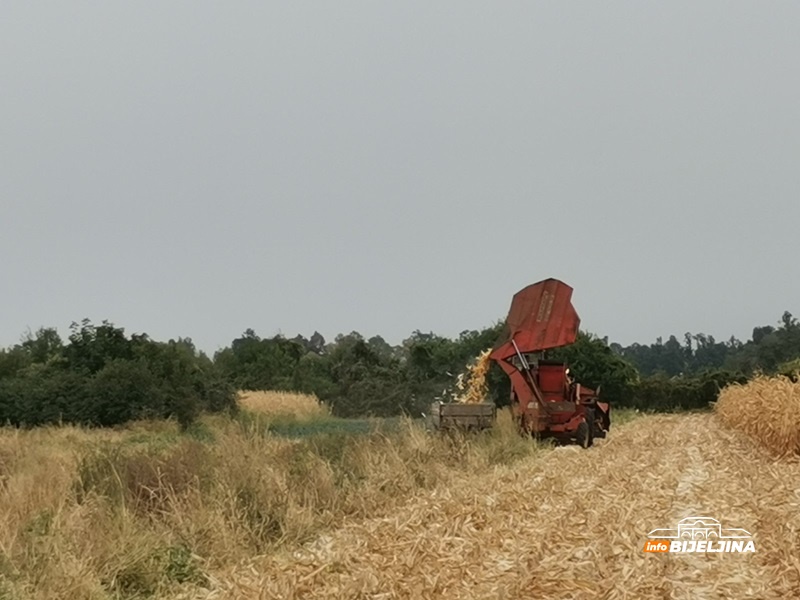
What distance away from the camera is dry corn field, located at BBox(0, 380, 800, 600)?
6941 mm

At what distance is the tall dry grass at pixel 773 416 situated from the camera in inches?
660

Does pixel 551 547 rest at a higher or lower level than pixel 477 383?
lower

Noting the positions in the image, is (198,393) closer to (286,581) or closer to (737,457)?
(737,457)

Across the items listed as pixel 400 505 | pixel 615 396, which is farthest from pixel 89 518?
pixel 615 396

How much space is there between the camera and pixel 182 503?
10.3 m

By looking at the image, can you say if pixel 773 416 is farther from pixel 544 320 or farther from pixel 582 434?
pixel 544 320

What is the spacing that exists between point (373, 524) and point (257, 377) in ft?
168

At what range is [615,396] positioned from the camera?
146 ft

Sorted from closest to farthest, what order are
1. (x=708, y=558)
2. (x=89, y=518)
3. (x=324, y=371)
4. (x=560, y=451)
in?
(x=708, y=558) < (x=89, y=518) < (x=560, y=451) < (x=324, y=371)

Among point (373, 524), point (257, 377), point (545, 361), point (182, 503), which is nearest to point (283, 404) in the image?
point (257, 377)

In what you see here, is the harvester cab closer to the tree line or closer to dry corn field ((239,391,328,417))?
the tree line

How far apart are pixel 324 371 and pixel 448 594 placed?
53.8m
